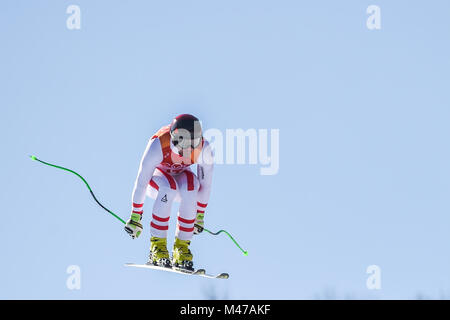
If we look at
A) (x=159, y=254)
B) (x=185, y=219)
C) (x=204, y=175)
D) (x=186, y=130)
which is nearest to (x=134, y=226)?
(x=159, y=254)

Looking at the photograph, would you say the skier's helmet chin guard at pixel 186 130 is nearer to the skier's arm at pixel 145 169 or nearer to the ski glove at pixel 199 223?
the skier's arm at pixel 145 169

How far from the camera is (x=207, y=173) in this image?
3459cm

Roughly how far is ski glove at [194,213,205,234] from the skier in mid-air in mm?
195

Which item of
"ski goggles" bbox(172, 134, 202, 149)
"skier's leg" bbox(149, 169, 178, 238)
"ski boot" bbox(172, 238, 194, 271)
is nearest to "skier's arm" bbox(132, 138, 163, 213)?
"skier's leg" bbox(149, 169, 178, 238)

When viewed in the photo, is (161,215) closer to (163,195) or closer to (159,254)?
(163,195)

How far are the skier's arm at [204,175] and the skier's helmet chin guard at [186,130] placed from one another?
2.06 feet

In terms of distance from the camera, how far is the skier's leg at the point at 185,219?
3447 centimetres

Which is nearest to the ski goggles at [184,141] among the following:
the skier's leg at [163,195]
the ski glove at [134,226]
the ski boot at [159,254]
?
the skier's leg at [163,195]

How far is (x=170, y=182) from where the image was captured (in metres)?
34.4

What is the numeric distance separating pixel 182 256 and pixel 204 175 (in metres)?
1.55

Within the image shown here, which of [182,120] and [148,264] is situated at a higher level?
[182,120]
